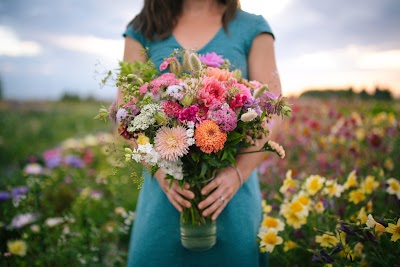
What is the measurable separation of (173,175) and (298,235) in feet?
3.22

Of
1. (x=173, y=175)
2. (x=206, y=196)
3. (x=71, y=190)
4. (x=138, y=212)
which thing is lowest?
(x=71, y=190)

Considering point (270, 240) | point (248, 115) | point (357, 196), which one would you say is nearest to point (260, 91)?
point (248, 115)

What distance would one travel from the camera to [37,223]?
245 centimetres

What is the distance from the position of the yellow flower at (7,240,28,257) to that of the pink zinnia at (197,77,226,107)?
177 centimetres

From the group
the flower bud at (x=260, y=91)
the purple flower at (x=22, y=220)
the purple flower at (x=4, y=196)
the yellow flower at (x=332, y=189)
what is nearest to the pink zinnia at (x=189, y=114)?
the flower bud at (x=260, y=91)

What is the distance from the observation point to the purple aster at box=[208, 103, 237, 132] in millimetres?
1203

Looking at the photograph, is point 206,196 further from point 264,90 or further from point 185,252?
point 264,90

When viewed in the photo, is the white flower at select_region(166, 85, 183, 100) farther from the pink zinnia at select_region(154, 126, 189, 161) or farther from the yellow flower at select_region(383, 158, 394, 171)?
the yellow flower at select_region(383, 158, 394, 171)

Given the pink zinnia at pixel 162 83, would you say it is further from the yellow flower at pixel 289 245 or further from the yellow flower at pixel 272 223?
the yellow flower at pixel 289 245

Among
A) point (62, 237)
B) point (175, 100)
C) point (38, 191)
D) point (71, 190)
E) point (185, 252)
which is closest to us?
point (175, 100)

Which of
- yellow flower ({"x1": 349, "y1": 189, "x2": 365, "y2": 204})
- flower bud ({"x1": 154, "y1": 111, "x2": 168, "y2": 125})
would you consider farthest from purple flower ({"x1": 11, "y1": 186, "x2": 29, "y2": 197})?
yellow flower ({"x1": 349, "y1": 189, "x2": 365, "y2": 204})

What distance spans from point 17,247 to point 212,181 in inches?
62.3

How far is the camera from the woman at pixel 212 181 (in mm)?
1563

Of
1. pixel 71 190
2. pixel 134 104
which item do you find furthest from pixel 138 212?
pixel 71 190
